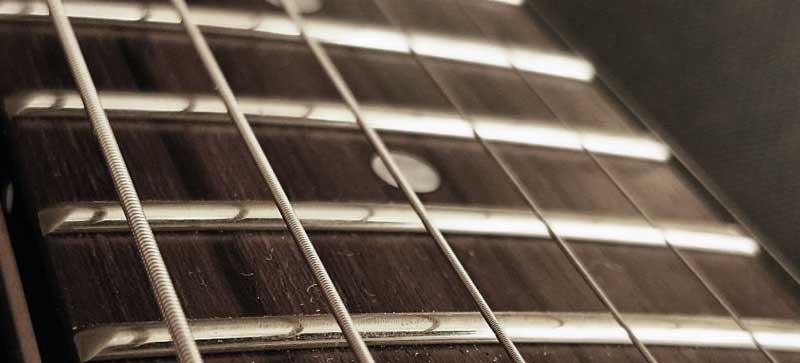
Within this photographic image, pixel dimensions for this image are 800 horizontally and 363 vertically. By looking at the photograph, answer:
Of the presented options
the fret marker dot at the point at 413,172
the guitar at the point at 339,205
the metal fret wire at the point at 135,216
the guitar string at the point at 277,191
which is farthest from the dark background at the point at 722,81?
the metal fret wire at the point at 135,216

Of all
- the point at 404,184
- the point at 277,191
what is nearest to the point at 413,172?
the point at 404,184

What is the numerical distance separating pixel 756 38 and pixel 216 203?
1.76 feet

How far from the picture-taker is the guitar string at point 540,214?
613mm

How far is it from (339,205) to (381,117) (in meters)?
0.14

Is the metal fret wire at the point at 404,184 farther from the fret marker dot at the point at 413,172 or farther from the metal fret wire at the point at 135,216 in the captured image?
the metal fret wire at the point at 135,216

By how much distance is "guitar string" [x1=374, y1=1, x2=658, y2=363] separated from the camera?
61 cm

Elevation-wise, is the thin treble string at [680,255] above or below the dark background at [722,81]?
below

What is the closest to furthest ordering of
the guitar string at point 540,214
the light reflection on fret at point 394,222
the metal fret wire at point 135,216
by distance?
1. the metal fret wire at point 135,216
2. the light reflection on fret at point 394,222
3. the guitar string at point 540,214

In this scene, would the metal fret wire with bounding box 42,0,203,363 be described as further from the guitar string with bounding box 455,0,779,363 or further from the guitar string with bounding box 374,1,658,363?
the guitar string with bounding box 455,0,779,363

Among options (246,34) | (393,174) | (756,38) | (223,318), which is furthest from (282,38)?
(756,38)

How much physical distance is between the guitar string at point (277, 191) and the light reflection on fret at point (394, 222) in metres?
0.02

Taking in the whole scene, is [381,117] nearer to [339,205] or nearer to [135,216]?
[339,205]

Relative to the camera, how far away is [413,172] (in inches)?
26.1

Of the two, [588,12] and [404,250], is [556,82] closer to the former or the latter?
[588,12]
